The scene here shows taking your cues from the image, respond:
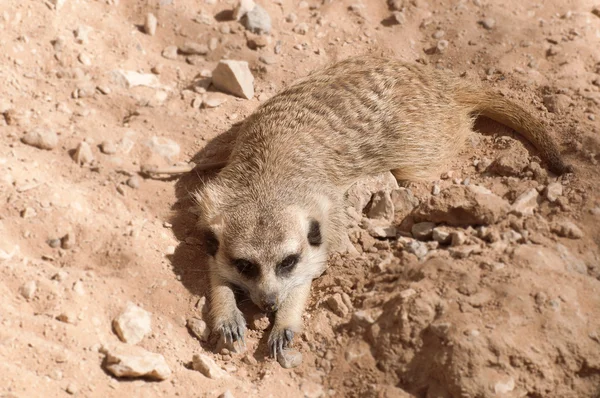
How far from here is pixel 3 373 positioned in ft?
7.13

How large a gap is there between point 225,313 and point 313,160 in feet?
3.08

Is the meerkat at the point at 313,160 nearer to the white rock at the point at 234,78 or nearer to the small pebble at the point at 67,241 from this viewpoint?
the white rock at the point at 234,78

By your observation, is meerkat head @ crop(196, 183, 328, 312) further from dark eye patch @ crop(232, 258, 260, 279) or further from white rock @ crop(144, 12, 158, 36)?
white rock @ crop(144, 12, 158, 36)

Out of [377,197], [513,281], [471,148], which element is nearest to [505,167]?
[471,148]

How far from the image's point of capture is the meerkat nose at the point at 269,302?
288 cm

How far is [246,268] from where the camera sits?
3.01m

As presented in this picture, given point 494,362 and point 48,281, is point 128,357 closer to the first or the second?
point 48,281

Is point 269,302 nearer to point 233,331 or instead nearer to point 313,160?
point 233,331

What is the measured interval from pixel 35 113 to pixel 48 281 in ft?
3.78

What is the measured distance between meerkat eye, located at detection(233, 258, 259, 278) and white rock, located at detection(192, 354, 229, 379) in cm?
48

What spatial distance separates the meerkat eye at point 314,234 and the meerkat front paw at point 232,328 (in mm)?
485

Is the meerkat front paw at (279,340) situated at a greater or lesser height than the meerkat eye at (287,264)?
lesser

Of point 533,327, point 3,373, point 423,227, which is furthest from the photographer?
point 423,227

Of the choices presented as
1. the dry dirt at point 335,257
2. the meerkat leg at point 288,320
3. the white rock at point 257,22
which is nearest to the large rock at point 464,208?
the dry dirt at point 335,257
